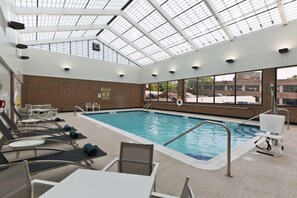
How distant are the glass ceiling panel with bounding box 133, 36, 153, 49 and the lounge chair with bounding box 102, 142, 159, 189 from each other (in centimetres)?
1182

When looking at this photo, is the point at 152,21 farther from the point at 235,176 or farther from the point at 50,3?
the point at 235,176

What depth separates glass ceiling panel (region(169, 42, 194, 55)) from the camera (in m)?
11.8

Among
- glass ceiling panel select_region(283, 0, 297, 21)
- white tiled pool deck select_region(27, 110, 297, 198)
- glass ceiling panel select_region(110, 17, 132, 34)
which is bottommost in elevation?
white tiled pool deck select_region(27, 110, 297, 198)

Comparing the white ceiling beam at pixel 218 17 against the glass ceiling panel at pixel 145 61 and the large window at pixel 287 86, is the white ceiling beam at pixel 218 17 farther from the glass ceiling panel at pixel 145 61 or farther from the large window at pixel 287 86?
the glass ceiling panel at pixel 145 61

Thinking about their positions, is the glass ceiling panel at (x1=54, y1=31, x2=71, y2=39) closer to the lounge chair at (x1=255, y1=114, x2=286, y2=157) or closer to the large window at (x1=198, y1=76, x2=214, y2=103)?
the large window at (x1=198, y1=76, x2=214, y2=103)

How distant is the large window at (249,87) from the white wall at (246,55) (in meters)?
0.40

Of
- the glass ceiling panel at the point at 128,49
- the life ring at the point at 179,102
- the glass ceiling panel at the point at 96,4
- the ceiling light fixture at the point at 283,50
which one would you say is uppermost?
the glass ceiling panel at the point at 96,4

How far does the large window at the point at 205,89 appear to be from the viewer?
10.9m

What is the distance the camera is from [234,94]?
967 centimetres

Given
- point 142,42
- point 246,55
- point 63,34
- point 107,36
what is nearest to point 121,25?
point 142,42

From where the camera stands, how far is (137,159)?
6.53 ft

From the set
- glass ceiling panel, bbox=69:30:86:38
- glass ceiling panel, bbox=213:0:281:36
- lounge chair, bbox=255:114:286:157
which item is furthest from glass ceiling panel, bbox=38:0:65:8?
lounge chair, bbox=255:114:286:157

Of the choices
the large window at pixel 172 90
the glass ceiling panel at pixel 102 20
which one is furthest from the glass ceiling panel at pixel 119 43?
the large window at pixel 172 90

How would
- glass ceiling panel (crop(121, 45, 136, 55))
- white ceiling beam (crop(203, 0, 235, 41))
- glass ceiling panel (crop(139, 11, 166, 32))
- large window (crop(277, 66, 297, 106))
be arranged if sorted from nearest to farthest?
large window (crop(277, 66, 297, 106)) → white ceiling beam (crop(203, 0, 235, 41)) → glass ceiling panel (crop(139, 11, 166, 32)) → glass ceiling panel (crop(121, 45, 136, 55))
